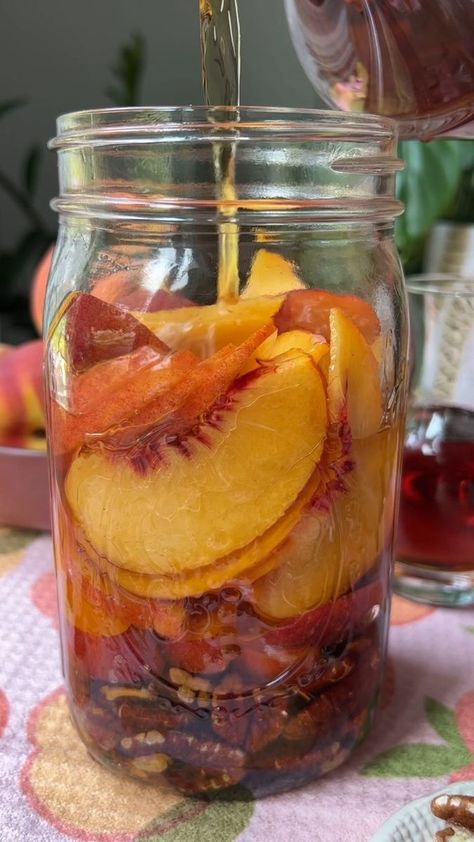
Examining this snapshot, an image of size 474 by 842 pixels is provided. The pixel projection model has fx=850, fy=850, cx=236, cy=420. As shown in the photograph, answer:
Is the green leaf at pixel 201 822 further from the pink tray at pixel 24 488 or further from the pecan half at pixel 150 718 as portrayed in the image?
the pink tray at pixel 24 488

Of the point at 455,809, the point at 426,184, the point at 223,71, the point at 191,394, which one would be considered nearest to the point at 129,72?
the point at 426,184

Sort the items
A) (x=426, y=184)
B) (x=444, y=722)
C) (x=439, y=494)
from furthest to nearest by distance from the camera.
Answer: (x=426, y=184) → (x=439, y=494) → (x=444, y=722)

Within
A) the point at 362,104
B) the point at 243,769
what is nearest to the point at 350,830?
the point at 243,769

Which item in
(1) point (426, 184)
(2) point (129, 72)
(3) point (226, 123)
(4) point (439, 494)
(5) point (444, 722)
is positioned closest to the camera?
(3) point (226, 123)

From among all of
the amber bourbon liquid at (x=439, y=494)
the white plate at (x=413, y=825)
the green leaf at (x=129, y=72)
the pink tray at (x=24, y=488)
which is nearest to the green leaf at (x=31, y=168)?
the green leaf at (x=129, y=72)

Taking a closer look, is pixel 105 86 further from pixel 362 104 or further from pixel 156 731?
pixel 156 731

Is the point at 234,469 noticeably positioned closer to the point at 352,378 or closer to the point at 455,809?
the point at 352,378

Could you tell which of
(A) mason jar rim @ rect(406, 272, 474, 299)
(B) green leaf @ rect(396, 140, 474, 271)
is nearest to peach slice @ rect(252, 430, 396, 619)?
(A) mason jar rim @ rect(406, 272, 474, 299)

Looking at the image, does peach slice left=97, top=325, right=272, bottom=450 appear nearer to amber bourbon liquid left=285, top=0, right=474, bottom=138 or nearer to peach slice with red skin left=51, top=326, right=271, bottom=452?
peach slice with red skin left=51, top=326, right=271, bottom=452
